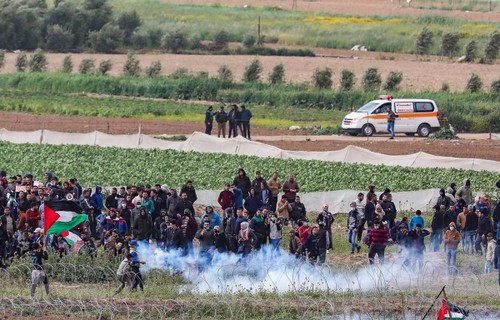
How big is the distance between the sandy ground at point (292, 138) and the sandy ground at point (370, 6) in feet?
212

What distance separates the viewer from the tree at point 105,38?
93.9 metres

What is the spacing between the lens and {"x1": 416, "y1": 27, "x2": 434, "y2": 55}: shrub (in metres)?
87.2

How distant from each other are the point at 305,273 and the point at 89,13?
76.1m

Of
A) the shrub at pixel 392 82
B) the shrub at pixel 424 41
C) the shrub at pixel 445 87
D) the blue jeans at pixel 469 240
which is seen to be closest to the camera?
the blue jeans at pixel 469 240

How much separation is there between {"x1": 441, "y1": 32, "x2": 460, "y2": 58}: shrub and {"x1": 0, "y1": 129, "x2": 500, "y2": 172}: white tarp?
44.8 meters

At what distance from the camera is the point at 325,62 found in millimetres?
83000

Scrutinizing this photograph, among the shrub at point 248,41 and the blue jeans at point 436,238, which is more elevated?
the blue jeans at point 436,238

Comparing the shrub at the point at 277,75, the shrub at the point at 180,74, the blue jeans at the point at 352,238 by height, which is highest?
the blue jeans at the point at 352,238

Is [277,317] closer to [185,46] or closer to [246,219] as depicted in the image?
[246,219]

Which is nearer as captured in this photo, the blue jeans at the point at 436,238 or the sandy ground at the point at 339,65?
the blue jeans at the point at 436,238

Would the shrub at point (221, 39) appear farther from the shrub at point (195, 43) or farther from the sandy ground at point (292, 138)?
the sandy ground at point (292, 138)

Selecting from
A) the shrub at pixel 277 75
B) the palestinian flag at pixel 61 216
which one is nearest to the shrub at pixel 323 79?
the shrub at pixel 277 75

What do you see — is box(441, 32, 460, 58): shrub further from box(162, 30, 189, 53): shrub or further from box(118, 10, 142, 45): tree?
box(118, 10, 142, 45): tree

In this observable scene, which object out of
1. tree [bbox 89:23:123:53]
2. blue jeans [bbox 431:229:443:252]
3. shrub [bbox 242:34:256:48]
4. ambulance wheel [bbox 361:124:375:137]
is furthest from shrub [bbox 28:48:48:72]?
blue jeans [bbox 431:229:443:252]
